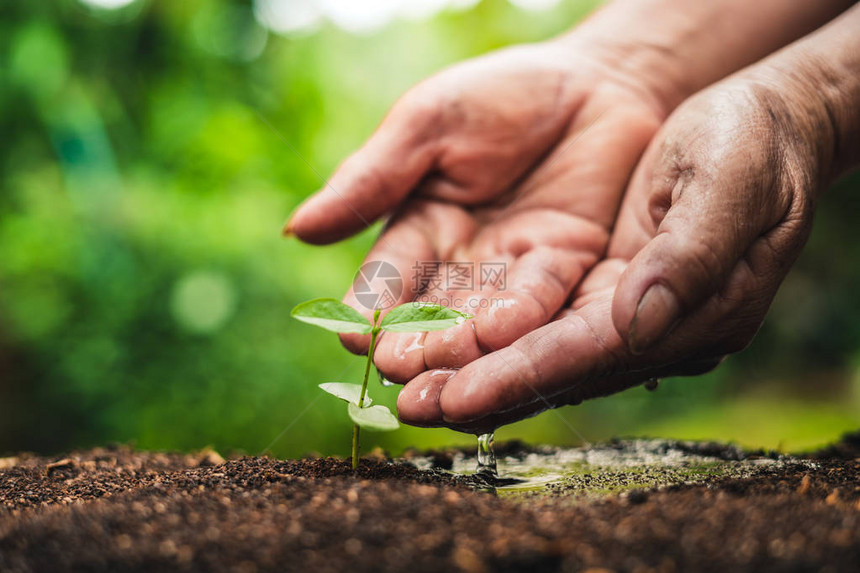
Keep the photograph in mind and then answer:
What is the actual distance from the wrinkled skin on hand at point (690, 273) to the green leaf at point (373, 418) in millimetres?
139

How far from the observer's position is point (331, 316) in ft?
4.05

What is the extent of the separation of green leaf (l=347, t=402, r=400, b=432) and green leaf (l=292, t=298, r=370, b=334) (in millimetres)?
157

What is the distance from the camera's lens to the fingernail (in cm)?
113

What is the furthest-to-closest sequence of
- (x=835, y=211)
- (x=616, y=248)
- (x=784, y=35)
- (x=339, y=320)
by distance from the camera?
1. (x=835, y=211)
2. (x=784, y=35)
3. (x=616, y=248)
4. (x=339, y=320)

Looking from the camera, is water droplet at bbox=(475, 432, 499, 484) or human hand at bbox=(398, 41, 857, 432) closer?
human hand at bbox=(398, 41, 857, 432)

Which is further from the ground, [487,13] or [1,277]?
[487,13]

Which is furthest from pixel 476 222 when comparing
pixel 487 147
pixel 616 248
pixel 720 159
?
pixel 720 159

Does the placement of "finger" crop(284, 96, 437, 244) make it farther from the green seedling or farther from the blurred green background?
the blurred green background

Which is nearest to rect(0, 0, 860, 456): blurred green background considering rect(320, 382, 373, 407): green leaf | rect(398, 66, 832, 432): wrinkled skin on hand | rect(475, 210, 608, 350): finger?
rect(475, 210, 608, 350): finger

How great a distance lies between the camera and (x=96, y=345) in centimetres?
312

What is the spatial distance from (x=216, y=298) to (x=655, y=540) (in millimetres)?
2836

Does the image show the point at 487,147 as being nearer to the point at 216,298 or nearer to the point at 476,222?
the point at 476,222

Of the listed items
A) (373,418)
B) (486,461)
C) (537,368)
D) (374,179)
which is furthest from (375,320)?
(374,179)

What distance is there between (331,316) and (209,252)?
90.5 inches
